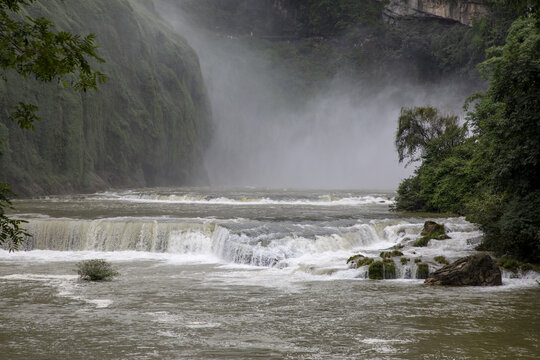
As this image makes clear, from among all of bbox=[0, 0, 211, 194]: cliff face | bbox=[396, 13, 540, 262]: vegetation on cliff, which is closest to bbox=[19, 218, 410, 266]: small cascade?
bbox=[396, 13, 540, 262]: vegetation on cliff

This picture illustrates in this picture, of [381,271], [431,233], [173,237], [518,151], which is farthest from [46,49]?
[431,233]

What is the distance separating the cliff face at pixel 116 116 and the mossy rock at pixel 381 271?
33.5 metres

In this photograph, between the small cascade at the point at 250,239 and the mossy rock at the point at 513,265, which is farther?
the small cascade at the point at 250,239

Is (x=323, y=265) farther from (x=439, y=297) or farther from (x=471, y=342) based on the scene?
(x=471, y=342)

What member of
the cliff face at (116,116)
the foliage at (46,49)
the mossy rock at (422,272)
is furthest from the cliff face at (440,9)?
the foliage at (46,49)

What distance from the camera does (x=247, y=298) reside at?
13781 mm

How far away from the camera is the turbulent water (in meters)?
9.60

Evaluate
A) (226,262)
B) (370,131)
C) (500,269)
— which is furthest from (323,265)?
(370,131)

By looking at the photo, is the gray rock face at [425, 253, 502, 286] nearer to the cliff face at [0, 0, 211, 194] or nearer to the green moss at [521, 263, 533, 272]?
the green moss at [521, 263, 533, 272]

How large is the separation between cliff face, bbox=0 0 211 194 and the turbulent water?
22275mm

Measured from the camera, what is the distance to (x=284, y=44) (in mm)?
128375

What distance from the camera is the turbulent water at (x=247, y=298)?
960 centimetres

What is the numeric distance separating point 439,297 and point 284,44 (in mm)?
119476

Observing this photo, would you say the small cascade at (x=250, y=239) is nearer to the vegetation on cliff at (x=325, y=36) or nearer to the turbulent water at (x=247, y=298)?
the turbulent water at (x=247, y=298)
